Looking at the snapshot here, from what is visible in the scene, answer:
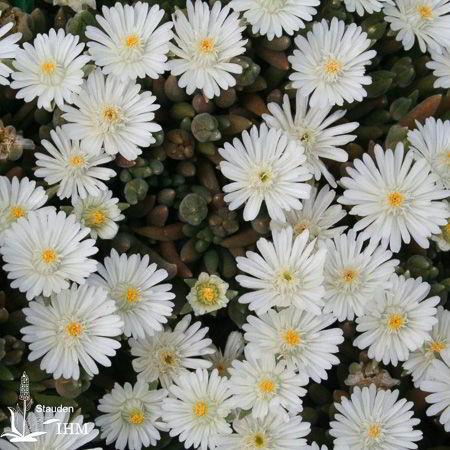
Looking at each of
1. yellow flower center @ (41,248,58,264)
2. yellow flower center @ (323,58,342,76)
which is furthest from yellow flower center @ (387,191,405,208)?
yellow flower center @ (41,248,58,264)

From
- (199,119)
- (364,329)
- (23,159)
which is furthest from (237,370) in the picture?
(23,159)

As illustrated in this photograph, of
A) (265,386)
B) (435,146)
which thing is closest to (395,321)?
(265,386)

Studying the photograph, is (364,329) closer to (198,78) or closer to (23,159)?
(198,78)

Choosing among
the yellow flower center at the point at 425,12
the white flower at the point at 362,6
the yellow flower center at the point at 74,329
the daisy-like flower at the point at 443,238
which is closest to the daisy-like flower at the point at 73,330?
the yellow flower center at the point at 74,329

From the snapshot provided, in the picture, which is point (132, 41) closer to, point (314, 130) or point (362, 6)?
point (314, 130)

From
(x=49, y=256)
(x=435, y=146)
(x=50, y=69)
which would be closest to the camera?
(x=49, y=256)

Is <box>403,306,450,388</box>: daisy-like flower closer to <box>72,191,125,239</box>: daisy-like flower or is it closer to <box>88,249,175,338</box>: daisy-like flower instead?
<box>88,249,175,338</box>: daisy-like flower

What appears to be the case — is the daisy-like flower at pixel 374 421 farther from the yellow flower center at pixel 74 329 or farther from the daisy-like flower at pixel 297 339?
the yellow flower center at pixel 74 329
